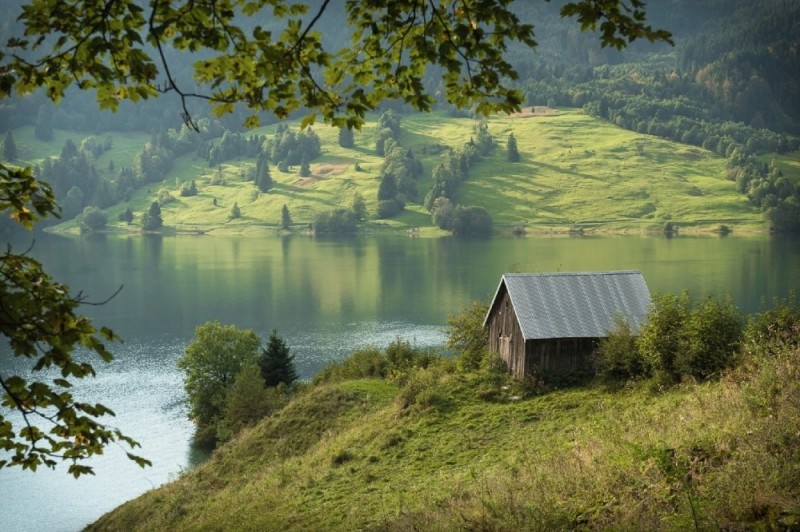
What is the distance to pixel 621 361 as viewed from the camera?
2922 cm

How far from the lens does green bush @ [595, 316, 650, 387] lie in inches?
1139

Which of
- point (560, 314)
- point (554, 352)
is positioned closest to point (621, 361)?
point (554, 352)

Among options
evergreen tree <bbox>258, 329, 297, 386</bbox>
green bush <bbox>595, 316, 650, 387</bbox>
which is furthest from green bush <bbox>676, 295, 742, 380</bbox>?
evergreen tree <bbox>258, 329, 297, 386</bbox>

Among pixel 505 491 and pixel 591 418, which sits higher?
pixel 505 491

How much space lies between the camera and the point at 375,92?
29.0 feet

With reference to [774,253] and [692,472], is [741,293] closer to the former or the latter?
[774,253]

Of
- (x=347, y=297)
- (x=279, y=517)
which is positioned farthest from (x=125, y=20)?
(x=347, y=297)

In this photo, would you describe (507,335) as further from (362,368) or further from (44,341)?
(44,341)

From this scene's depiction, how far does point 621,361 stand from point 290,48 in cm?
2361

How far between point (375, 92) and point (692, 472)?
6.74 m

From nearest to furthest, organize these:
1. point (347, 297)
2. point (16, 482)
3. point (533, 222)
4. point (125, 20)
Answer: point (125, 20), point (16, 482), point (347, 297), point (533, 222)

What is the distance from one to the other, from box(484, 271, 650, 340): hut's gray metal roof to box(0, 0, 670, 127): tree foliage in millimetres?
24644

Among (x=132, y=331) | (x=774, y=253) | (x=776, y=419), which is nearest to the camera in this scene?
(x=776, y=419)

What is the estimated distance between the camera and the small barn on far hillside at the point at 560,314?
107 ft
